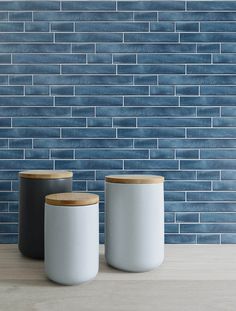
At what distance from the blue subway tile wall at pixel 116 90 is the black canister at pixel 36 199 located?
0.22m

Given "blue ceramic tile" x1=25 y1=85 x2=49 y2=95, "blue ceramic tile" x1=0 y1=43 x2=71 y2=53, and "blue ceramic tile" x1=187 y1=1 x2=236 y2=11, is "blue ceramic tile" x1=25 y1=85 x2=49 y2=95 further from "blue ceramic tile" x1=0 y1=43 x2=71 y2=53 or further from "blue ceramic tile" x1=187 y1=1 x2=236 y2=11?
"blue ceramic tile" x1=187 y1=1 x2=236 y2=11

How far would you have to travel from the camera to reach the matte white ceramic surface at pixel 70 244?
3.04ft

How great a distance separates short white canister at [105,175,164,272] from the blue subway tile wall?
0.99 feet

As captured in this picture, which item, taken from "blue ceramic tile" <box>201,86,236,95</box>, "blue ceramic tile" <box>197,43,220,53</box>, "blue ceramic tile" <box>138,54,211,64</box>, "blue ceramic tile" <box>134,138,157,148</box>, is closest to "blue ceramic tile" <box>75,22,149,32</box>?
"blue ceramic tile" <box>138,54,211,64</box>

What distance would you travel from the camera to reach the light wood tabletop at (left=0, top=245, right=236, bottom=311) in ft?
2.75

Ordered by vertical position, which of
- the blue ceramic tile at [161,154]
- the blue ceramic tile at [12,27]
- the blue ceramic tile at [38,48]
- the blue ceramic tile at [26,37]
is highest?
the blue ceramic tile at [12,27]

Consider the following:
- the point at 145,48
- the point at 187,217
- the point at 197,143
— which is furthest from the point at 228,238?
the point at 145,48

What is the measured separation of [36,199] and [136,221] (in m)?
0.36

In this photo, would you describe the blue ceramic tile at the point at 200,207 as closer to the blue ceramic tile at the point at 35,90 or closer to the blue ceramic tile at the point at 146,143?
the blue ceramic tile at the point at 146,143

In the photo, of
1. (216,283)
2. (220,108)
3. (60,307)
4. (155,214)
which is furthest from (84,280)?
(220,108)

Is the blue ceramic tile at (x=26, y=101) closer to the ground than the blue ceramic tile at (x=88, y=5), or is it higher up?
closer to the ground

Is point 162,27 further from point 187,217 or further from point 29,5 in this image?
point 187,217

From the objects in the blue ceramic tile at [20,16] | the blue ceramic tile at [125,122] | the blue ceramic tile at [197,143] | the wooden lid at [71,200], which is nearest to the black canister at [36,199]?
the wooden lid at [71,200]

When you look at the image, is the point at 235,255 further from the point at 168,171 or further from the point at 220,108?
the point at 220,108
